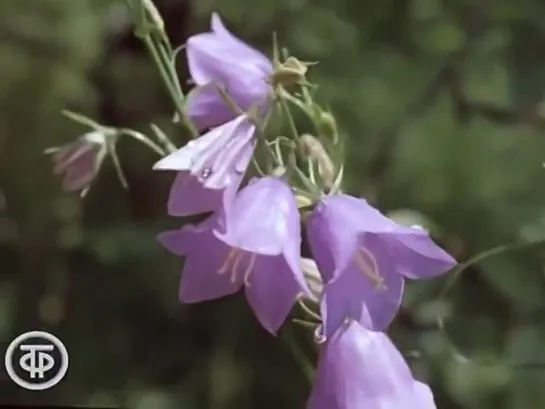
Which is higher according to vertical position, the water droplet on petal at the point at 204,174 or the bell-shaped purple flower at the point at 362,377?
the water droplet on petal at the point at 204,174

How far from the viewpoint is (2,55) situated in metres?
0.72

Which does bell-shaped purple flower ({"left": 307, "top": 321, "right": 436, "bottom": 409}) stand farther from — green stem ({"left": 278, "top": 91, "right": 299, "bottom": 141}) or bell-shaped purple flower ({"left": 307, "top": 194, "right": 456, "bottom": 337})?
green stem ({"left": 278, "top": 91, "right": 299, "bottom": 141})

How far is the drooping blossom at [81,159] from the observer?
638mm

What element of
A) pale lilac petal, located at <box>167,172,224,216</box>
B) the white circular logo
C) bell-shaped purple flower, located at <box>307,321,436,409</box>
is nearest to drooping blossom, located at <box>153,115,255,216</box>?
pale lilac petal, located at <box>167,172,224,216</box>

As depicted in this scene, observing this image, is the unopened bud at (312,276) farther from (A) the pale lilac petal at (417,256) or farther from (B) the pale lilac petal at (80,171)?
(B) the pale lilac petal at (80,171)

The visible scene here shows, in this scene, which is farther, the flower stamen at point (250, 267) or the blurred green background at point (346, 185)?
the blurred green background at point (346, 185)

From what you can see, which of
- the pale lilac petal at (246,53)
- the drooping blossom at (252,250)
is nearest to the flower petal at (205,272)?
the drooping blossom at (252,250)

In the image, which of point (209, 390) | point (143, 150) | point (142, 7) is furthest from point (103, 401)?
point (142, 7)

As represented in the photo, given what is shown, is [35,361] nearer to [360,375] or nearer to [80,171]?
[80,171]

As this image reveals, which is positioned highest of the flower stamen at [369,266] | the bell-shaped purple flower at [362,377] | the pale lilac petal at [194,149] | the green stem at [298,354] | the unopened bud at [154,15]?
the unopened bud at [154,15]

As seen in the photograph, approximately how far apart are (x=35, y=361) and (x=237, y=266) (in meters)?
0.20

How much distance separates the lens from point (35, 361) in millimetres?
657

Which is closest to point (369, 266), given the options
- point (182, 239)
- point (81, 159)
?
point (182, 239)

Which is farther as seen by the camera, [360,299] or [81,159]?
[81,159]
